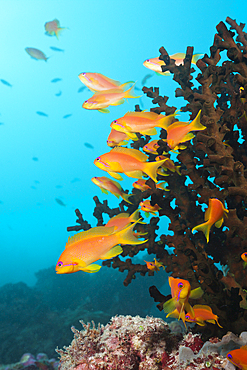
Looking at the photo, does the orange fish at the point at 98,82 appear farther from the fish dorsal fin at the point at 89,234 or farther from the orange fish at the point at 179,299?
the orange fish at the point at 179,299

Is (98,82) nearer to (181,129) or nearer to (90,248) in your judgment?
(181,129)

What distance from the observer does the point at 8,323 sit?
37.6 feet

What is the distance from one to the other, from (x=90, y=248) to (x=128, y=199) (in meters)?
1.94

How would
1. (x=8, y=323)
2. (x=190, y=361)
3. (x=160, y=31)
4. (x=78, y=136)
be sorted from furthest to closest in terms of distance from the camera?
(x=78, y=136), (x=160, y=31), (x=8, y=323), (x=190, y=361)

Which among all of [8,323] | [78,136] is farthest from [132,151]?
[78,136]

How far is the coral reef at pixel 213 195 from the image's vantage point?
2.04 meters

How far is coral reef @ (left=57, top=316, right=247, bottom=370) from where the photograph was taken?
189 cm

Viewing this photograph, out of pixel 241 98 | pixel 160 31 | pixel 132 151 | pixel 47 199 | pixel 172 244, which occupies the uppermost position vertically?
pixel 160 31

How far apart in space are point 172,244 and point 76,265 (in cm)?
157

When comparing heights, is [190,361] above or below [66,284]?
below

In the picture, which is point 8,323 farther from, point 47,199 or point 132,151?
point 47,199

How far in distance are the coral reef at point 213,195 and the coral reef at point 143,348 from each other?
210 millimetres

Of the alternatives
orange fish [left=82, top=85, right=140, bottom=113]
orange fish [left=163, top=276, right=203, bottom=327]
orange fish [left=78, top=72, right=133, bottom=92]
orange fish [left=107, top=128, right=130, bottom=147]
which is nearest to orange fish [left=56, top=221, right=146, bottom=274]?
orange fish [left=163, top=276, right=203, bottom=327]

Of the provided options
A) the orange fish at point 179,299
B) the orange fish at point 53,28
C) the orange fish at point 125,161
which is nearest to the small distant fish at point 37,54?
the orange fish at point 53,28
